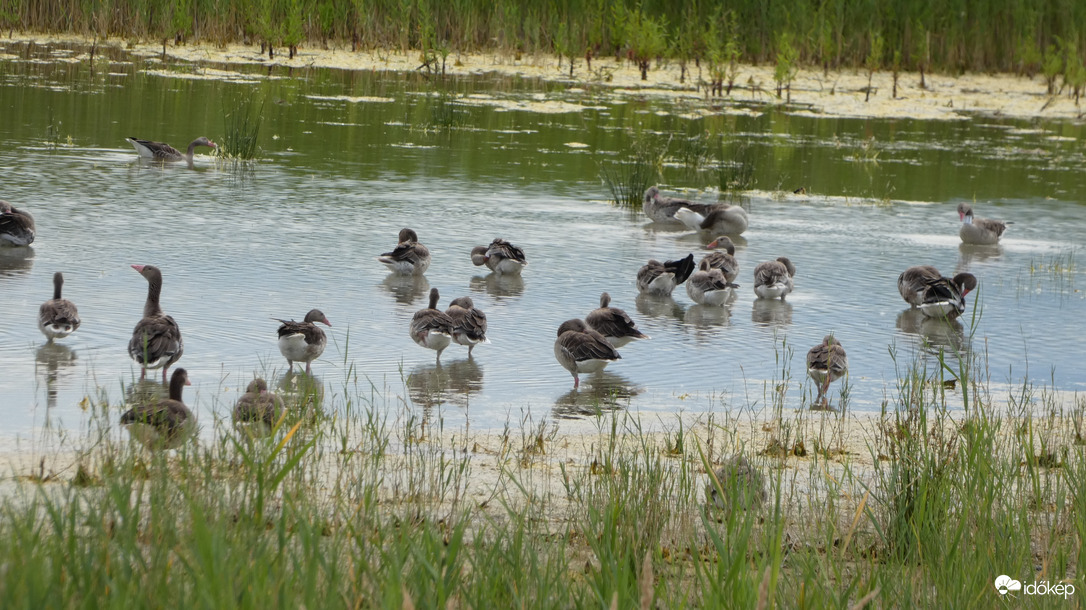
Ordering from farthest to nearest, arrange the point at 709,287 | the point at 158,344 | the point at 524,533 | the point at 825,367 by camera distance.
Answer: the point at 709,287 < the point at 825,367 < the point at 158,344 < the point at 524,533

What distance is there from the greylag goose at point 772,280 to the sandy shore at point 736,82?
17.0 m

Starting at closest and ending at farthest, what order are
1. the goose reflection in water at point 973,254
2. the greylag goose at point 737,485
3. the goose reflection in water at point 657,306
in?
1. the greylag goose at point 737,485
2. the goose reflection in water at point 657,306
3. the goose reflection in water at point 973,254

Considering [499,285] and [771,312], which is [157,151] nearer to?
[499,285]

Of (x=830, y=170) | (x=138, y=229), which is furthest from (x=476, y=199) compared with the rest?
(x=830, y=170)

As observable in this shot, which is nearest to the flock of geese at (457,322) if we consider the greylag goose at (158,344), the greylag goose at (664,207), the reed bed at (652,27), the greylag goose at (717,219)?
the greylag goose at (158,344)

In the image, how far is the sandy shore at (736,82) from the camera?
30609 millimetres

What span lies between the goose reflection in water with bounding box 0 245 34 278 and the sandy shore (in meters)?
17.5

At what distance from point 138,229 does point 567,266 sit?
4515 millimetres

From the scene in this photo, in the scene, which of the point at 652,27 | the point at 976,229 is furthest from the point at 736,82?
the point at 976,229

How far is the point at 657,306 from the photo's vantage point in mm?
11391

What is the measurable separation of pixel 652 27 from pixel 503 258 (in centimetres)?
2362

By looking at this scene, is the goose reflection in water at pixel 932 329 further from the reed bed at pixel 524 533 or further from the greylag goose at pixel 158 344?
the greylag goose at pixel 158 344

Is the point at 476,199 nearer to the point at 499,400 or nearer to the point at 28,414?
the point at 499,400

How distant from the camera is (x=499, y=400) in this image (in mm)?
8078
